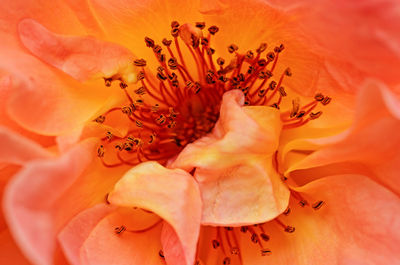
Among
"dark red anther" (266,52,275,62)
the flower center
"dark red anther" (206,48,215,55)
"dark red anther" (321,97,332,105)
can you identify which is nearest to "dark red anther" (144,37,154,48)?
the flower center

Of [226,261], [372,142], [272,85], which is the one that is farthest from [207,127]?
[372,142]

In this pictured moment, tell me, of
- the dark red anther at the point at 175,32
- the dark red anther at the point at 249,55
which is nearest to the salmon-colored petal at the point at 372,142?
the dark red anther at the point at 249,55

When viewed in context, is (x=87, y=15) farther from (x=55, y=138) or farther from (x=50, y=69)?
(x=55, y=138)

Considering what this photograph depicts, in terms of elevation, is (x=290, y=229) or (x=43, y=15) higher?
(x=43, y=15)

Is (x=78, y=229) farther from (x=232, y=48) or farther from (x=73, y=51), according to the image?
(x=232, y=48)

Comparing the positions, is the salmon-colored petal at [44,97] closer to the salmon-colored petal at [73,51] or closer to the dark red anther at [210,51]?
the salmon-colored petal at [73,51]
